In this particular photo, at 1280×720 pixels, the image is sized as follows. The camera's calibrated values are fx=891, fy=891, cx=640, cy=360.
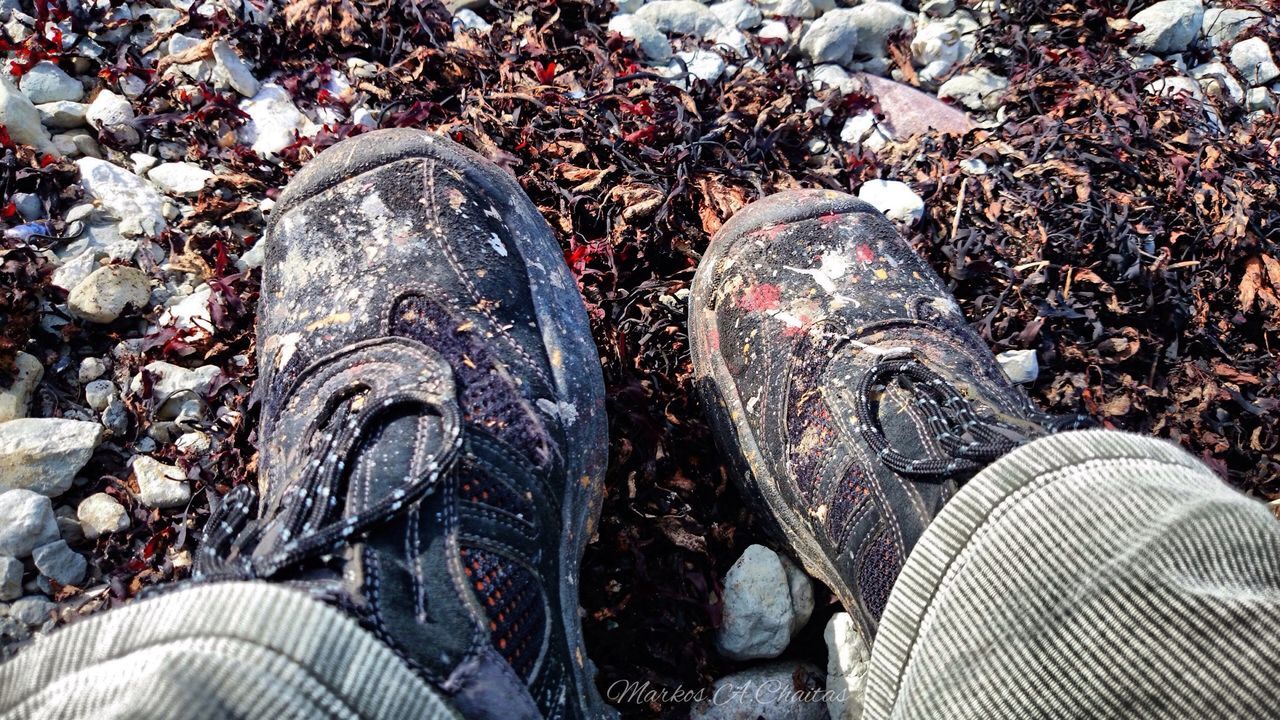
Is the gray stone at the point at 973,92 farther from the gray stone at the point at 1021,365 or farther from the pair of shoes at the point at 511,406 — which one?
the gray stone at the point at 1021,365

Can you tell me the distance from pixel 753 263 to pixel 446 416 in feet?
3.73

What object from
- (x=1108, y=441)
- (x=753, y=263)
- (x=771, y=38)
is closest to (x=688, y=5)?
(x=771, y=38)

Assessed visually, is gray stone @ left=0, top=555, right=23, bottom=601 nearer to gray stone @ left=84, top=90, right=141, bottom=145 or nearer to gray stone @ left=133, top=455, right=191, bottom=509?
gray stone @ left=133, top=455, right=191, bottom=509

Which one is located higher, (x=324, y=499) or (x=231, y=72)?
(x=231, y=72)

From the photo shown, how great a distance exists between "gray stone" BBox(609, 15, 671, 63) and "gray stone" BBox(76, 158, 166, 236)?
166 cm

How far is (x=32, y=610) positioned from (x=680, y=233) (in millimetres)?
2043

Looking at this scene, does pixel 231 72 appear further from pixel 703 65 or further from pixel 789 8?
pixel 789 8

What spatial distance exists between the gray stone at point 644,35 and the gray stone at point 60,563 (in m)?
2.38

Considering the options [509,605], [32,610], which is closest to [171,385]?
[32,610]

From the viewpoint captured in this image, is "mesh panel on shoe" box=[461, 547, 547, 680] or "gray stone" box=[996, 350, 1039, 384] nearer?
"mesh panel on shoe" box=[461, 547, 547, 680]

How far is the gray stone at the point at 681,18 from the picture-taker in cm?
338

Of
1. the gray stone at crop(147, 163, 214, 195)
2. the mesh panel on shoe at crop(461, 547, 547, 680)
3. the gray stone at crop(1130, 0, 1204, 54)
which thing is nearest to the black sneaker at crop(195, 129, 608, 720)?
the mesh panel on shoe at crop(461, 547, 547, 680)

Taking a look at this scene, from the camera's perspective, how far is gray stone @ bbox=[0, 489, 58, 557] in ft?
7.34

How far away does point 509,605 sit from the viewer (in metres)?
1.67
